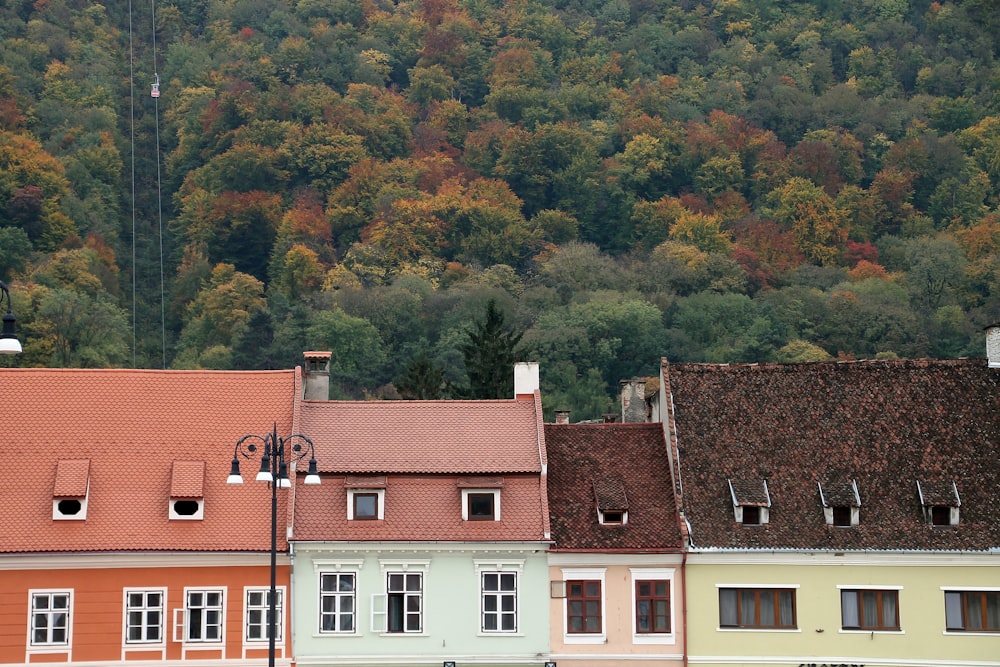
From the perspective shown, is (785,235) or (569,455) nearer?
(569,455)

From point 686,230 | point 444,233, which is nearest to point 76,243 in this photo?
point 444,233

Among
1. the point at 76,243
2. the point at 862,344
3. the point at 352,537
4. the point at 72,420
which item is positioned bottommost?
the point at 352,537

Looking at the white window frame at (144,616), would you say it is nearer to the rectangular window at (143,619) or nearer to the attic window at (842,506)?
the rectangular window at (143,619)

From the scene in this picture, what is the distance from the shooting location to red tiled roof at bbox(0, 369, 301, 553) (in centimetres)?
4238

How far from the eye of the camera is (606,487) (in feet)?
146

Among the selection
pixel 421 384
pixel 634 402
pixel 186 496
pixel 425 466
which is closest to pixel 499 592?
pixel 425 466

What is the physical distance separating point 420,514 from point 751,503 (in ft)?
27.1

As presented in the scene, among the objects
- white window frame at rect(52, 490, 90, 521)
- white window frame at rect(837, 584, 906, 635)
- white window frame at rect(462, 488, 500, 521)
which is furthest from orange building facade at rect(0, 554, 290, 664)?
white window frame at rect(837, 584, 906, 635)

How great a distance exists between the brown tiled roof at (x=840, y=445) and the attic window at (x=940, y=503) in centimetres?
22

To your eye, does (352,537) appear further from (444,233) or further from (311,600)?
(444,233)

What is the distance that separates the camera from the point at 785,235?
622 feet

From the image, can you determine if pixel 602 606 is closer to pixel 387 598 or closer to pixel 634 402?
pixel 387 598

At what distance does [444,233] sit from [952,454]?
149917 millimetres

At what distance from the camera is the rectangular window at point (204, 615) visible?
139 ft
